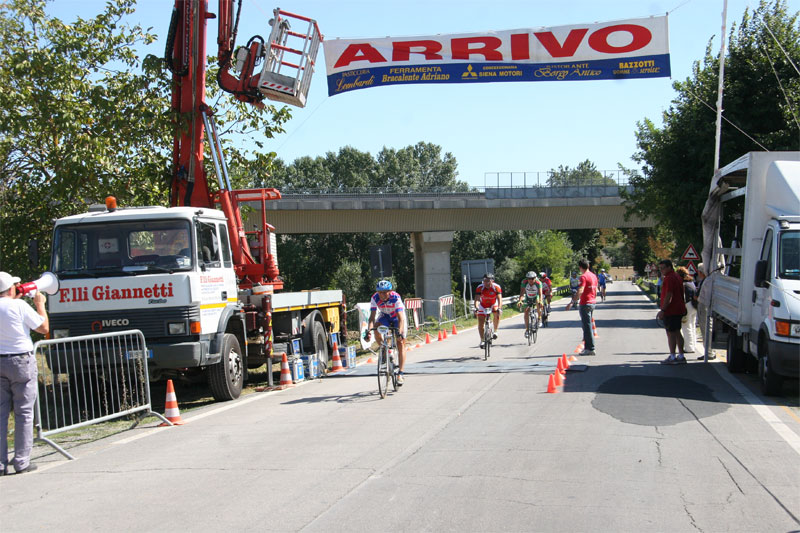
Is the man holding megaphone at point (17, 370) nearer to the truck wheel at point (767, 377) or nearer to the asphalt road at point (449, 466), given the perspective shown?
the asphalt road at point (449, 466)

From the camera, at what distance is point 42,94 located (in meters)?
15.4

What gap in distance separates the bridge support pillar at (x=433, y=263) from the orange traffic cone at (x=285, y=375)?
34809 millimetres

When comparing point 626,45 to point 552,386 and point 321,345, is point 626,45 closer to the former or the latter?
point 552,386

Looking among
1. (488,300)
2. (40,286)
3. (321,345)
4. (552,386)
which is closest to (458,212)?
(488,300)

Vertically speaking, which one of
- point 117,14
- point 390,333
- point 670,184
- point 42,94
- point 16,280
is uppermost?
point 117,14

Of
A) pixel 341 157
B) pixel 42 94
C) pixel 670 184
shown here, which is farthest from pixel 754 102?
pixel 341 157

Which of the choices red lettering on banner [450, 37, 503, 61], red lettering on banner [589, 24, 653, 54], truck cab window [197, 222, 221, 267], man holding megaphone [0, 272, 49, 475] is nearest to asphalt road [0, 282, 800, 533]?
man holding megaphone [0, 272, 49, 475]

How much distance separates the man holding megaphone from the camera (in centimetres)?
711

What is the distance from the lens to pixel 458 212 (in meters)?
46.4

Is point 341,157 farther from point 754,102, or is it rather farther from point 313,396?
point 313,396

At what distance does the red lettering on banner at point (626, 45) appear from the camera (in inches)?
594

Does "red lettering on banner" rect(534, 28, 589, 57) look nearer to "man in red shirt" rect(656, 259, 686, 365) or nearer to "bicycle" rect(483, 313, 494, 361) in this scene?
"man in red shirt" rect(656, 259, 686, 365)

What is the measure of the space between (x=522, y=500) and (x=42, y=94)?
13830 mm

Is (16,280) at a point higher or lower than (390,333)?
higher
